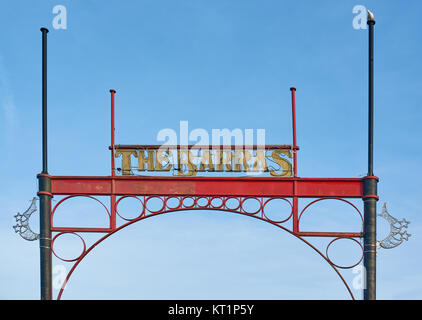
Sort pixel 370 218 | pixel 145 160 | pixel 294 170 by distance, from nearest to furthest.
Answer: pixel 370 218, pixel 294 170, pixel 145 160

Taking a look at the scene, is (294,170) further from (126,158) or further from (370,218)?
(126,158)

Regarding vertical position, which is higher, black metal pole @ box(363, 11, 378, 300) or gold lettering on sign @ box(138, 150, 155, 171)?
gold lettering on sign @ box(138, 150, 155, 171)

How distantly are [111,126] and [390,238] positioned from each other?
27.7ft

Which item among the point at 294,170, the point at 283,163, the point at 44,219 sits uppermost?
the point at 283,163

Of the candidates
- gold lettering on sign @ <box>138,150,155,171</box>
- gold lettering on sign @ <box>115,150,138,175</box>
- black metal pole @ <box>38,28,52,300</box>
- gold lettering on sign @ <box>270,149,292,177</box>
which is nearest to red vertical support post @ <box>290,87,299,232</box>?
gold lettering on sign @ <box>270,149,292,177</box>

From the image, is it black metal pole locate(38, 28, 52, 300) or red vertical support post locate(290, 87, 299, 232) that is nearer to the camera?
black metal pole locate(38, 28, 52, 300)

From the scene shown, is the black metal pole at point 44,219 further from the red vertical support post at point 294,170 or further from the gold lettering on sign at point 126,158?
the red vertical support post at point 294,170

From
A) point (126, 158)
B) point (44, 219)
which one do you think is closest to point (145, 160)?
point (126, 158)

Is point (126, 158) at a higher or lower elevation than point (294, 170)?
higher

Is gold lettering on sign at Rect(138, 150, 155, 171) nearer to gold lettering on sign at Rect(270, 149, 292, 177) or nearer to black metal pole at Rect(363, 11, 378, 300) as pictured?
gold lettering on sign at Rect(270, 149, 292, 177)

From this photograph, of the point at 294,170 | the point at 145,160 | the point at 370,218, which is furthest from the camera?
the point at 145,160

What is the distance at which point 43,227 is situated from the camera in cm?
1686
